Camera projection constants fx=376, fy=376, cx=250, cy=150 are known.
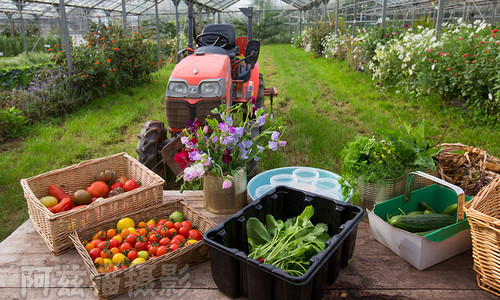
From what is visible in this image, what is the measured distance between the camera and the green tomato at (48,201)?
1.68 metres

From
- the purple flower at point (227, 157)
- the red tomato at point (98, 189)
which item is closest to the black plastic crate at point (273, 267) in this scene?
the purple flower at point (227, 157)

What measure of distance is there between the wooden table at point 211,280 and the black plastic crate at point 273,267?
0.24ft

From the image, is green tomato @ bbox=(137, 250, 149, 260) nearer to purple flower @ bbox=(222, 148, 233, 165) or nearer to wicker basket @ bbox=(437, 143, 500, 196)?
purple flower @ bbox=(222, 148, 233, 165)

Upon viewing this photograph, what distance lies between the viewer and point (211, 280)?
1330 millimetres

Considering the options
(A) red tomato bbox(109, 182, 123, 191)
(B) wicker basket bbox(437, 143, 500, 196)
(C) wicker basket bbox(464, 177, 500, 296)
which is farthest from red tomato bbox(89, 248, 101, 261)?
(B) wicker basket bbox(437, 143, 500, 196)

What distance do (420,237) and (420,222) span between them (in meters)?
0.11

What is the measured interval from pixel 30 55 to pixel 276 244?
629 inches

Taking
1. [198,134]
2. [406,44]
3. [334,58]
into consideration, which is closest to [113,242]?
[198,134]

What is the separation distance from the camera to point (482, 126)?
456 centimetres

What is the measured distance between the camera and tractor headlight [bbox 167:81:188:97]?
3395mm

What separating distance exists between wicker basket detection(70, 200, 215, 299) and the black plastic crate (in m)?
0.16

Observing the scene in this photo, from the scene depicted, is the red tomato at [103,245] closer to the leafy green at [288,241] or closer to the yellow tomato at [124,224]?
the yellow tomato at [124,224]

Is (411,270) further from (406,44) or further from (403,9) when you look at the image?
(403,9)

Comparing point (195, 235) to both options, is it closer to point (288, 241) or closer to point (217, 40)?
point (288, 241)
